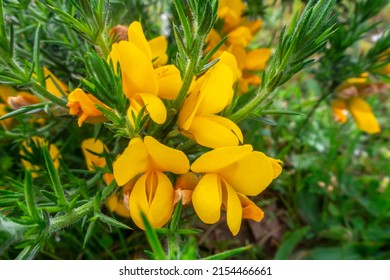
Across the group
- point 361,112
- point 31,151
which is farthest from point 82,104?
point 361,112

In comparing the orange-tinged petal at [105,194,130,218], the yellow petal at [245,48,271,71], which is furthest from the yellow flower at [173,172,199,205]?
the yellow petal at [245,48,271,71]

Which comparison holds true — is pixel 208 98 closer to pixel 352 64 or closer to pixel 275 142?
pixel 352 64

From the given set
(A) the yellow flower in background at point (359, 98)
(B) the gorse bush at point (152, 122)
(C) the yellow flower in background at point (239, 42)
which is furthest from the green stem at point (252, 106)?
(A) the yellow flower in background at point (359, 98)

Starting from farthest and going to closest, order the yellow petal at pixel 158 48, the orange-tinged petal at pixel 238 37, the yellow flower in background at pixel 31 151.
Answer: the orange-tinged petal at pixel 238 37
the yellow flower in background at pixel 31 151
the yellow petal at pixel 158 48

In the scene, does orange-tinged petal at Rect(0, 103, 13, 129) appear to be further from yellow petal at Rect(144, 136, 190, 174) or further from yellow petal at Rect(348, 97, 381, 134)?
yellow petal at Rect(348, 97, 381, 134)

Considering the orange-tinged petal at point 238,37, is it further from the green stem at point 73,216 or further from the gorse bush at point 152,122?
the green stem at point 73,216
